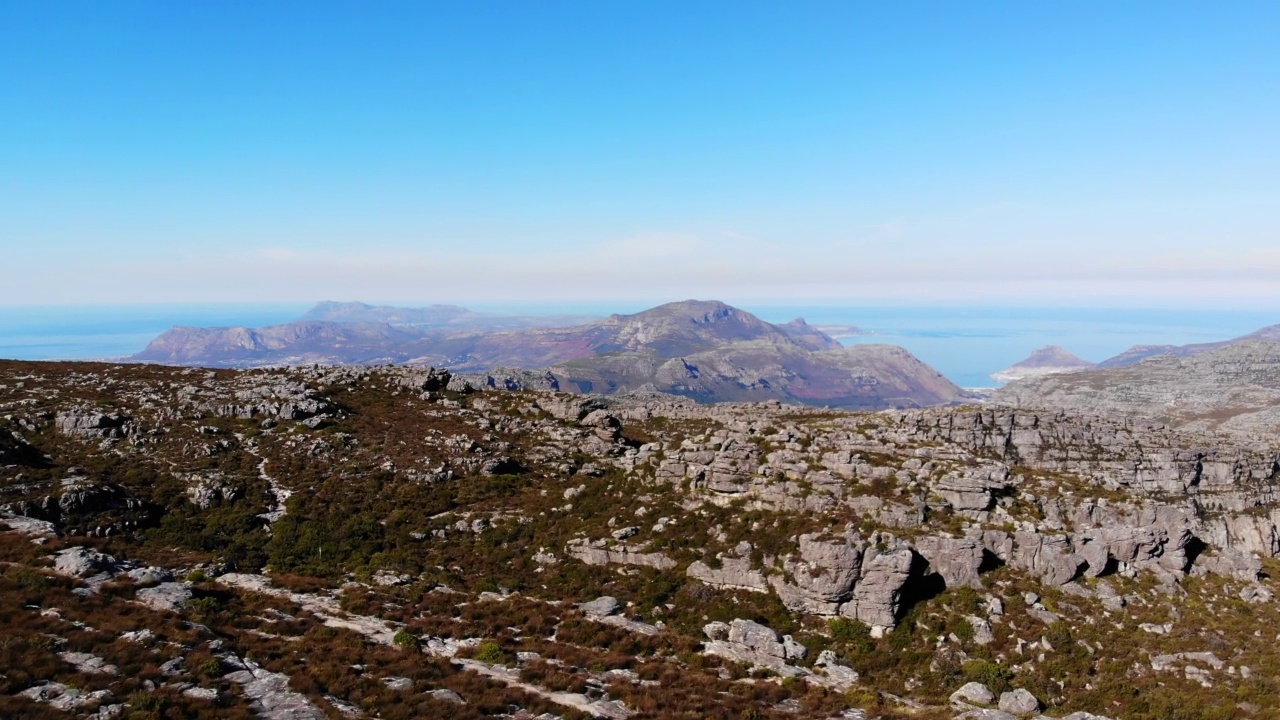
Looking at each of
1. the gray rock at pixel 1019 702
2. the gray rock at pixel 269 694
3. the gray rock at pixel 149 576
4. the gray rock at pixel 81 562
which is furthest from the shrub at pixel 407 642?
the gray rock at pixel 1019 702

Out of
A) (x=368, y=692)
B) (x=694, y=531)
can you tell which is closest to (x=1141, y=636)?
(x=694, y=531)

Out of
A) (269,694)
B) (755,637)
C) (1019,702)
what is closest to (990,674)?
(1019,702)

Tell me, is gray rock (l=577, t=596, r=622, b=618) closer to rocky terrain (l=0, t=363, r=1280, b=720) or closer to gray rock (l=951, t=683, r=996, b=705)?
rocky terrain (l=0, t=363, r=1280, b=720)

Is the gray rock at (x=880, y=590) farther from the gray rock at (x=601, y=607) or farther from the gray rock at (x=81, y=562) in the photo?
the gray rock at (x=81, y=562)

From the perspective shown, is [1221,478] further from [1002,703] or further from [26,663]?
[26,663]

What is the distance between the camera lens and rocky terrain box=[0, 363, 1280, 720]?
24688 millimetres

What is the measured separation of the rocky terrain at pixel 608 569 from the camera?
24.7 metres

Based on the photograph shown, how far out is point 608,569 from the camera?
4066 cm

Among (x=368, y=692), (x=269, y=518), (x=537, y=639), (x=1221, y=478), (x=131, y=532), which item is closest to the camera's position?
(x=368, y=692)

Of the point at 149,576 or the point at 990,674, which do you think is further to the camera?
the point at 149,576

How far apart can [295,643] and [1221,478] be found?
76900mm

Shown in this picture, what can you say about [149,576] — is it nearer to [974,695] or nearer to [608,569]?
[608,569]

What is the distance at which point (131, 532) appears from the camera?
41.6 meters

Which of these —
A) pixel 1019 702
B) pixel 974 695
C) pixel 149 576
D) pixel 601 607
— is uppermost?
pixel 149 576
